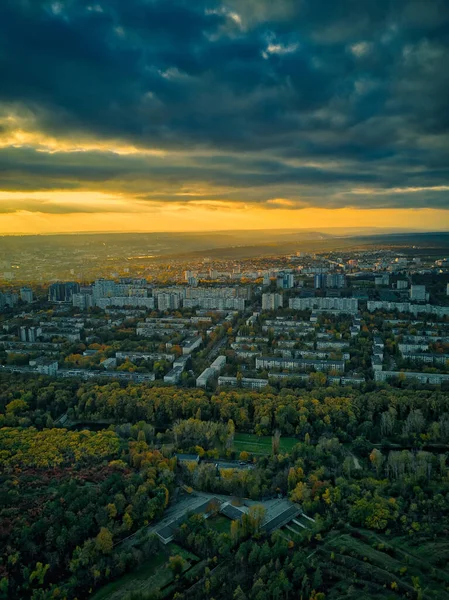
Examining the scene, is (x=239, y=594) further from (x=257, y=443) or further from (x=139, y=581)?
(x=257, y=443)

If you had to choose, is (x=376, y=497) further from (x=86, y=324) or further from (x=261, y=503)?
(x=86, y=324)

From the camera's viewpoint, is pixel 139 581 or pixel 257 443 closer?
pixel 139 581

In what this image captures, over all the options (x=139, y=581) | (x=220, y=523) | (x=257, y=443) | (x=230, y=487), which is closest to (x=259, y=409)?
(x=257, y=443)

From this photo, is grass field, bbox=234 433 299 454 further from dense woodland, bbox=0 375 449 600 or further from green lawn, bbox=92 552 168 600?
green lawn, bbox=92 552 168 600

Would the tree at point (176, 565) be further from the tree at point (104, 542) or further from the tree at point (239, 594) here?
the tree at point (239, 594)

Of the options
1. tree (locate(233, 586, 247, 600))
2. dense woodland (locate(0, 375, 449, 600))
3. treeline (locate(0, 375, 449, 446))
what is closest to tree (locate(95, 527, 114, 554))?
dense woodland (locate(0, 375, 449, 600))
